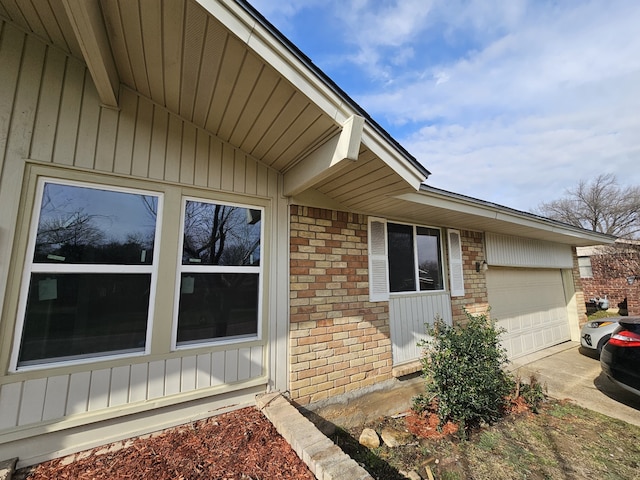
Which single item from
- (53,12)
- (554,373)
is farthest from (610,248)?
(53,12)

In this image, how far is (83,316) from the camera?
86.0 inches

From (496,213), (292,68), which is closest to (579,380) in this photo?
(496,213)

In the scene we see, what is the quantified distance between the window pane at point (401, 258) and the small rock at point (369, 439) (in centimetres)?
194

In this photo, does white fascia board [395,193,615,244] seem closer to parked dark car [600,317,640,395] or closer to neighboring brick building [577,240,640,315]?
parked dark car [600,317,640,395]

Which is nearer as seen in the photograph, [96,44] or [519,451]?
[96,44]

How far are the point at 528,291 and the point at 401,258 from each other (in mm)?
5120

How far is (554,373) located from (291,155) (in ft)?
23.3

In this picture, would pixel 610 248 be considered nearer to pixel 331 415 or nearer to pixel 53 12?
pixel 331 415

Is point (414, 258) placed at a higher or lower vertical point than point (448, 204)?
lower

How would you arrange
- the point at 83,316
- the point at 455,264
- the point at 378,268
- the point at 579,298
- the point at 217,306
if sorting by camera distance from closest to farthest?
the point at 83,316 < the point at 217,306 < the point at 378,268 < the point at 455,264 < the point at 579,298

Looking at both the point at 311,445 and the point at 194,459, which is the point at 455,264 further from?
the point at 194,459

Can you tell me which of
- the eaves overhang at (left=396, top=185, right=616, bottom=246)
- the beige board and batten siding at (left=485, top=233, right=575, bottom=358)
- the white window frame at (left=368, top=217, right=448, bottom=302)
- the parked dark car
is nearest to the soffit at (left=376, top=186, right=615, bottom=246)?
the eaves overhang at (left=396, top=185, right=616, bottom=246)

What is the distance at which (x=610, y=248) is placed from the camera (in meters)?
12.0

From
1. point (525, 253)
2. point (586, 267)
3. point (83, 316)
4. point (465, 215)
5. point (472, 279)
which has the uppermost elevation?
point (465, 215)
